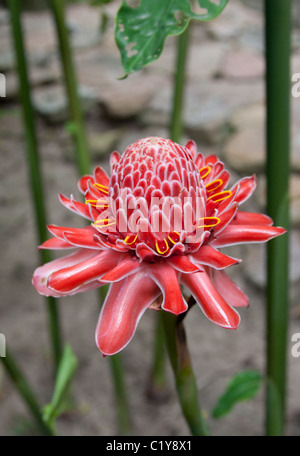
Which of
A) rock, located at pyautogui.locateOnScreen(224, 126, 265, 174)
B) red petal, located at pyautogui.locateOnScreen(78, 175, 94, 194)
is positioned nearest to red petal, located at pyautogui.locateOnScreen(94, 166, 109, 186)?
red petal, located at pyautogui.locateOnScreen(78, 175, 94, 194)

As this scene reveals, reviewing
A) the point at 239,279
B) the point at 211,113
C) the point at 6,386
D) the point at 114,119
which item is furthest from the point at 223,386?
the point at 114,119

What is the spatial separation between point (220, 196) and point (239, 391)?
37cm

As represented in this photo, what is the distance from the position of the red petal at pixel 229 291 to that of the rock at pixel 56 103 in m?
2.09

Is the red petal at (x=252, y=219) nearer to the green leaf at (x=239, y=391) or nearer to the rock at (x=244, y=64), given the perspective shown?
the green leaf at (x=239, y=391)

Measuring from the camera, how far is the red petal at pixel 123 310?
37cm

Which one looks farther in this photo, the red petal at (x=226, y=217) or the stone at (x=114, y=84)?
the stone at (x=114, y=84)

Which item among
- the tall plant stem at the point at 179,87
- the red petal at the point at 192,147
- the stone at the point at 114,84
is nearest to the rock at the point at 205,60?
the stone at the point at 114,84

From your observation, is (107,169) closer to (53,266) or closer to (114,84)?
(114,84)

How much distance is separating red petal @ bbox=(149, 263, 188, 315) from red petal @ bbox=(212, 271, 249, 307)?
0.05 metres

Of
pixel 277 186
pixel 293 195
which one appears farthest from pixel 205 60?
pixel 277 186

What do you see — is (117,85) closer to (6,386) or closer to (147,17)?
(6,386)

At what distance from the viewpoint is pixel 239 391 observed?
704 mm

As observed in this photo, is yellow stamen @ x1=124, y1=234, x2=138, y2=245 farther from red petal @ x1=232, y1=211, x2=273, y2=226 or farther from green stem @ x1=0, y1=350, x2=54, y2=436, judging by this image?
green stem @ x1=0, y1=350, x2=54, y2=436

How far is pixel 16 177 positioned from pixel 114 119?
552 mm
